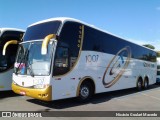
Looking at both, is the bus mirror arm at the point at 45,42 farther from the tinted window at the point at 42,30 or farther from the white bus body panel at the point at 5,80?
the white bus body panel at the point at 5,80

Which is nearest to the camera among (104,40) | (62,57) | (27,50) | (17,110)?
(17,110)

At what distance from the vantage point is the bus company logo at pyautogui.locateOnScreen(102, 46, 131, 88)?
1211 centimetres

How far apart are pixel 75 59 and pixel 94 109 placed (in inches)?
87.4

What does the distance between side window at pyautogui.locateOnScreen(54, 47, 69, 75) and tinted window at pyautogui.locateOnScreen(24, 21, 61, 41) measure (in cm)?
81

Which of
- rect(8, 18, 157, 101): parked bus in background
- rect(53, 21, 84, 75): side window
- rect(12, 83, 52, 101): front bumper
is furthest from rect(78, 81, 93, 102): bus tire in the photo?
rect(12, 83, 52, 101): front bumper

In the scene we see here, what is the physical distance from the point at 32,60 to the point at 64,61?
132 cm

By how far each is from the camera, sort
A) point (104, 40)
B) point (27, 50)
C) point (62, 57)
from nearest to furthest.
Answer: point (62, 57) → point (27, 50) → point (104, 40)

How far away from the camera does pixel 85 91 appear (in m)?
10.2

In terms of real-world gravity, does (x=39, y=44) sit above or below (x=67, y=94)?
above

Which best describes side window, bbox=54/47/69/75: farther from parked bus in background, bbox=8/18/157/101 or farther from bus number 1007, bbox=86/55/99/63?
bus number 1007, bbox=86/55/99/63

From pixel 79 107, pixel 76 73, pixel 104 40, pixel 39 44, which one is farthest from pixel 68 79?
pixel 104 40

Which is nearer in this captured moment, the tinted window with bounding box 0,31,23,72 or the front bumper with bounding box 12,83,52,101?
the front bumper with bounding box 12,83,52,101

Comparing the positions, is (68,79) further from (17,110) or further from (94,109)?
(17,110)

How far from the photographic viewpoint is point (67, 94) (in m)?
9.05
